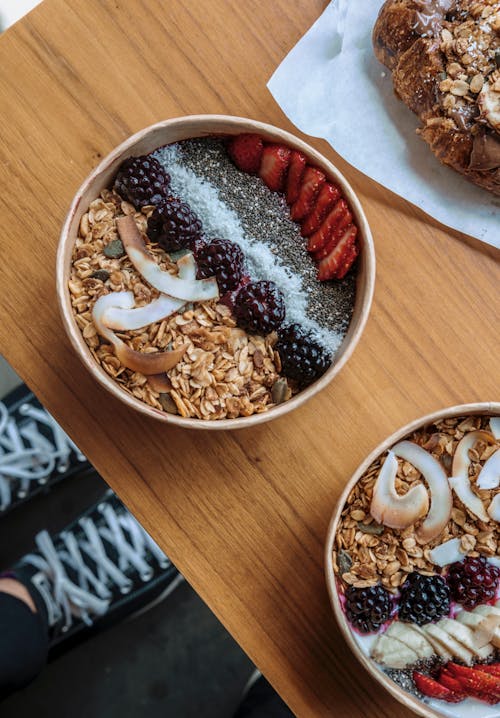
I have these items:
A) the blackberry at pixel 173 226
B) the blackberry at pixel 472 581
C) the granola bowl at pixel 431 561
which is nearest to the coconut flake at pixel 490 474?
the granola bowl at pixel 431 561

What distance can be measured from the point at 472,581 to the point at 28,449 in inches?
40.6

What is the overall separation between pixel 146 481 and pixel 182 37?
0.69 meters

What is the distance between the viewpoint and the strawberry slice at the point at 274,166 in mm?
1004

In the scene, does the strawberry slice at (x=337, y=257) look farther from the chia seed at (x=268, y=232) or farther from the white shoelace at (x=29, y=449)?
the white shoelace at (x=29, y=449)

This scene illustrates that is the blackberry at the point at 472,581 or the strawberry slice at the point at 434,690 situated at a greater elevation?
the blackberry at the point at 472,581

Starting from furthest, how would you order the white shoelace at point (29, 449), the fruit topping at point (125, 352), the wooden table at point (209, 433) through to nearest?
the white shoelace at point (29, 449)
the wooden table at point (209, 433)
the fruit topping at point (125, 352)

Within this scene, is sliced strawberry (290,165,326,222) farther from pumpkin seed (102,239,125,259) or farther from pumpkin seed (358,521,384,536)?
pumpkin seed (358,521,384,536)

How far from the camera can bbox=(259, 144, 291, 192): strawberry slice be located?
1.00 m

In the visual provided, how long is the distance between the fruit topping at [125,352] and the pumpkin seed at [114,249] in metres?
0.06

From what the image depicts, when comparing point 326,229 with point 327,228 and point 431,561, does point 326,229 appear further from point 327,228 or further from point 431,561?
point 431,561

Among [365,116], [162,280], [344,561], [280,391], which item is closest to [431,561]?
[344,561]

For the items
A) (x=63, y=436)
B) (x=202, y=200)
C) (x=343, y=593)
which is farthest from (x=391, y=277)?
(x=63, y=436)

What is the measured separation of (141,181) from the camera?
0.99 m

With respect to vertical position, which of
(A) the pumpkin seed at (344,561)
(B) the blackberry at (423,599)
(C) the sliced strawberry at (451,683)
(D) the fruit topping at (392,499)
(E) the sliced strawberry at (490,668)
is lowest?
(E) the sliced strawberry at (490,668)
